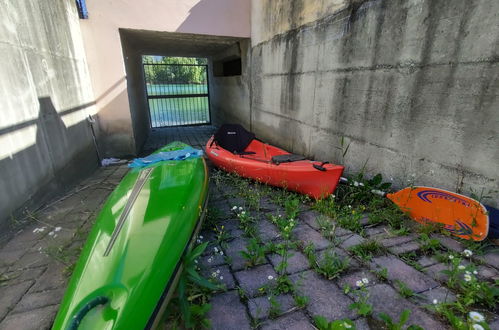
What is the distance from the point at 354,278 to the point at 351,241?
1.60 feet

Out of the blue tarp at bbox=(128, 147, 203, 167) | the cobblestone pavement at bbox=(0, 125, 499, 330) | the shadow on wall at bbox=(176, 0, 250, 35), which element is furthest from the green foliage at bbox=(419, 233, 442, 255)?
the shadow on wall at bbox=(176, 0, 250, 35)

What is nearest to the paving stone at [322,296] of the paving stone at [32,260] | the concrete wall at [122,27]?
the paving stone at [32,260]

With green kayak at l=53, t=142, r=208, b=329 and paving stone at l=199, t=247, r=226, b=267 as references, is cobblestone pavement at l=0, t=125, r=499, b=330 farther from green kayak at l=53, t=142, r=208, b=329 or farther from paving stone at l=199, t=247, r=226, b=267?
green kayak at l=53, t=142, r=208, b=329

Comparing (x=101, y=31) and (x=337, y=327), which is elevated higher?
(x=101, y=31)

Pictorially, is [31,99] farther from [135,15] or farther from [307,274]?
[307,274]

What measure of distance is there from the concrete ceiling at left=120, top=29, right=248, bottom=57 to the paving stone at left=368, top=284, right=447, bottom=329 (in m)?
5.46

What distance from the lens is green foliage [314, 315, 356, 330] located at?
1.27 meters

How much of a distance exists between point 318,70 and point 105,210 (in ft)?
10.8

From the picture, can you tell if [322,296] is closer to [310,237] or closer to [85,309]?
[310,237]

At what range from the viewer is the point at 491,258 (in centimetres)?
188

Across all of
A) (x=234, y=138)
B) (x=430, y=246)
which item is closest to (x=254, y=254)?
(x=430, y=246)

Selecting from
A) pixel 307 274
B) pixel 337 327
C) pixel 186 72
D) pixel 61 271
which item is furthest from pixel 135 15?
pixel 186 72

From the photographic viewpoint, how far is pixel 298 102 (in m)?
4.15

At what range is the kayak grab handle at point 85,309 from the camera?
114 cm
